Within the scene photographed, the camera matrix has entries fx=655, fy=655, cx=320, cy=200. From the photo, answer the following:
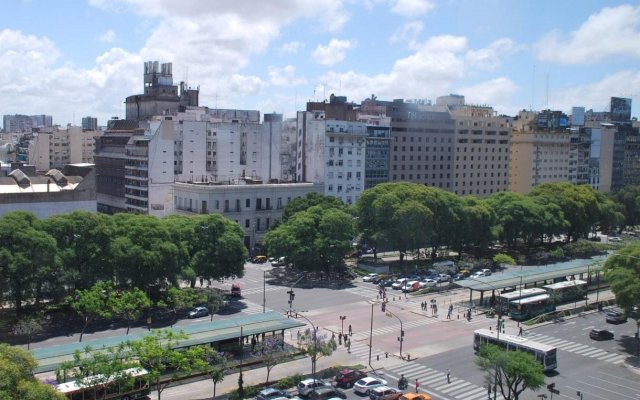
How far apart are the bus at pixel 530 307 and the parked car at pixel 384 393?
2625 cm

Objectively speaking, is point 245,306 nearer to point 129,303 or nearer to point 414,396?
point 129,303

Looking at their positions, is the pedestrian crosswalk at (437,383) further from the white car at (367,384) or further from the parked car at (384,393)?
the white car at (367,384)

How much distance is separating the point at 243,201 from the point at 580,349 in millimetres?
53420

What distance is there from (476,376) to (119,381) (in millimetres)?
25714

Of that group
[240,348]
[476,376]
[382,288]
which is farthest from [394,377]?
[382,288]

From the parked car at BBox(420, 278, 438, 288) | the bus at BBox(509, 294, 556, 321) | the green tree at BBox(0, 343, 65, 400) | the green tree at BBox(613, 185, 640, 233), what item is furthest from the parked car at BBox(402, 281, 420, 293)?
the green tree at BBox(613, 185, 640, 233)

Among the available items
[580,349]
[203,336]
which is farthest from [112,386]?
[580,349]

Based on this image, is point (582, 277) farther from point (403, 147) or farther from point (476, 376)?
point (403, 147)

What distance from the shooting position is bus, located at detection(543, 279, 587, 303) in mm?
71125

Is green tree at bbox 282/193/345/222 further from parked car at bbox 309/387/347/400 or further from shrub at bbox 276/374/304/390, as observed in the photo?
parked car at bbox 309/387/347/400

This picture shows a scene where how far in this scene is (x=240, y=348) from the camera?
47.8m

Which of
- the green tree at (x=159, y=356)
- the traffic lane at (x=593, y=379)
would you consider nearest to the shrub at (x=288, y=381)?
the green tree at (x=159, y=356)

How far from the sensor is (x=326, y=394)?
1710 inches

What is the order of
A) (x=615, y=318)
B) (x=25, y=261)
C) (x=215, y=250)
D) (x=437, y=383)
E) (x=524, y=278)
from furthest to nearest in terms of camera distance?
(x=524, y=278) < (x=215, y=250) < (x=615, y=318) < (x=25, y=261) < (x=437, y=383)
